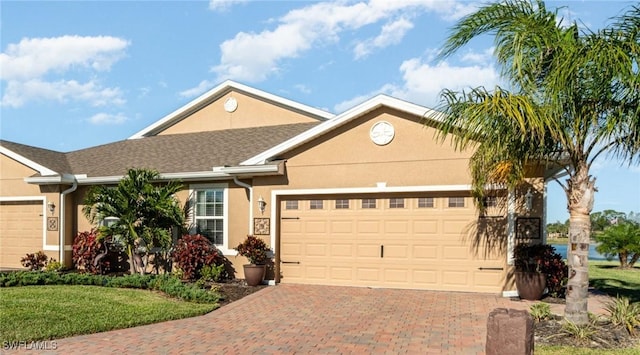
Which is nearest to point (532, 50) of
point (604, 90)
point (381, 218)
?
point (604, 90)

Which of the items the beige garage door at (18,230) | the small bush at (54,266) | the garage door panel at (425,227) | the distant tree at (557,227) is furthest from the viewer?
the distant tree at (557,227)

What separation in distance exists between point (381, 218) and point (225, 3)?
21.0 feet

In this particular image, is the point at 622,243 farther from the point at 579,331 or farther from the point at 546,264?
the point at 579,331

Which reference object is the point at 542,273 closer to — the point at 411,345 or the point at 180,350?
the point at 411,345

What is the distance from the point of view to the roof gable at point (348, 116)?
11008mm

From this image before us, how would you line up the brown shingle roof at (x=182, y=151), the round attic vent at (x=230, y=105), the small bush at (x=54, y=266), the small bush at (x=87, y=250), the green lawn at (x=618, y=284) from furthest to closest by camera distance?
the round attic vent at (x=230, y=105)
the small bush at (x=54, y=266)
the brown shingle roof at (x=182, y=151)
the small bush at (x=87, y=250)
the green lawn at (x=618, y=284)

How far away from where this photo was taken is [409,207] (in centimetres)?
1148

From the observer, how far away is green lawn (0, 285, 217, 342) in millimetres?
7141

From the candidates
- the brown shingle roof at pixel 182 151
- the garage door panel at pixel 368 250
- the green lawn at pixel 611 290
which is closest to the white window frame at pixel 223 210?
the brown shingle roof at pixel 182 151

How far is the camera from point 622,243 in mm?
18422

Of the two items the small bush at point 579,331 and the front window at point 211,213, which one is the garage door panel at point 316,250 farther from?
the small bush at point 579,331

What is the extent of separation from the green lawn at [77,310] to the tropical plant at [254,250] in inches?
93.1

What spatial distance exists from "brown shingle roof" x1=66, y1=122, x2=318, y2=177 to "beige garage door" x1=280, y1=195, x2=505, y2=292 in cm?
287

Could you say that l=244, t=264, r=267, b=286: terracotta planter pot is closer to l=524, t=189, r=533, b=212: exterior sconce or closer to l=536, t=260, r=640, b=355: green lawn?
l=524, t=189, r=533, b=212: exterior sconce
